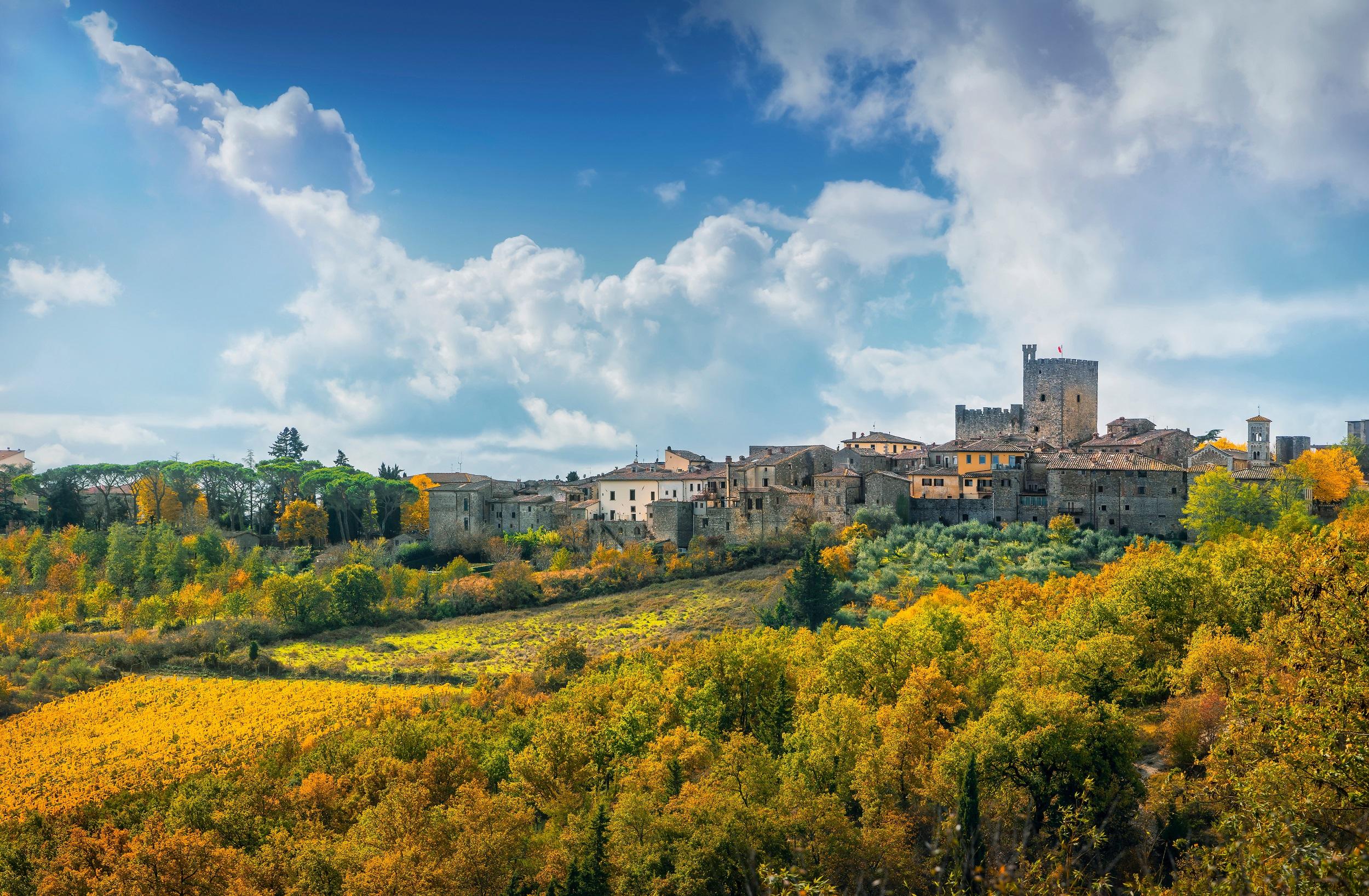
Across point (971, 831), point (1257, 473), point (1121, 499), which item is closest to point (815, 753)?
point (971, 831)

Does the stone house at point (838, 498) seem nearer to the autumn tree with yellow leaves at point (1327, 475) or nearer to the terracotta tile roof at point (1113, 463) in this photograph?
the terracotta tile roof at point (1113, 463)

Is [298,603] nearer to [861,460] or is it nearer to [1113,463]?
[861,460]

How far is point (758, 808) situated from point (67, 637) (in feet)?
140

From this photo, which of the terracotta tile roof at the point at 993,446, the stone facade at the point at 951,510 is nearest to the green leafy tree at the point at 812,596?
the stone facade at the point at 951,510

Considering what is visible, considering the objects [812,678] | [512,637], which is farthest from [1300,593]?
[512,637]

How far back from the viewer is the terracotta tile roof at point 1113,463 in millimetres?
48500

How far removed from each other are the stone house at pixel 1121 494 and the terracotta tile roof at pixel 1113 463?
0.03m

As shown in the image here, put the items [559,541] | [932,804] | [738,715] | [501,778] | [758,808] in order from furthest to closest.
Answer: [559,541], [738,715], [501,778], [932,804], [758,808]

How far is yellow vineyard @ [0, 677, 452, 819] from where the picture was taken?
28234 millimetres

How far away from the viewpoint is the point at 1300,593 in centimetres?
1703

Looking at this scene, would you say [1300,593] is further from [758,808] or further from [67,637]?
[67,637]

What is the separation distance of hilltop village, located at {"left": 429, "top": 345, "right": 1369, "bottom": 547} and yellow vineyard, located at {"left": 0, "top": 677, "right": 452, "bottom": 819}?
84.0ft

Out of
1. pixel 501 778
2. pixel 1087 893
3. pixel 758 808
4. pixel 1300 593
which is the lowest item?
pixel 501 778

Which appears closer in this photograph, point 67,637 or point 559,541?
point 67,637
